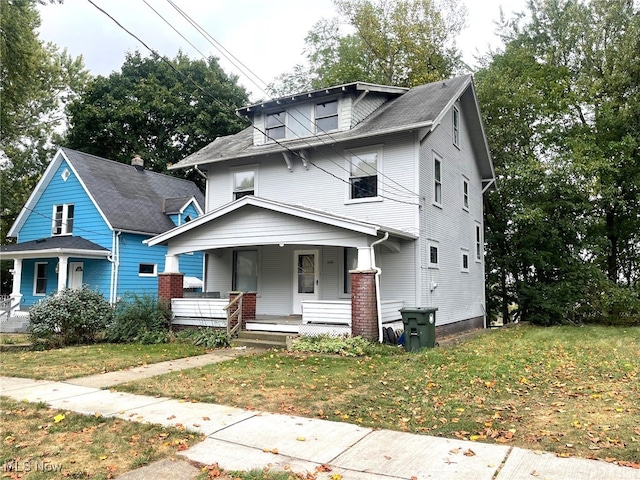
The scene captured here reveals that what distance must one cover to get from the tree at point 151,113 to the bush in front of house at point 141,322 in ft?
68.7

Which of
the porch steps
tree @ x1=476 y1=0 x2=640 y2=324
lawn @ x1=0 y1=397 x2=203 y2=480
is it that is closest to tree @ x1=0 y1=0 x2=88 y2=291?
the porch steps

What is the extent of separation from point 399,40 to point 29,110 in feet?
77.9

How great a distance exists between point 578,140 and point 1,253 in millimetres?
23681

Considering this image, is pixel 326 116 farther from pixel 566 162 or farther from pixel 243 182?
pixel 566 162

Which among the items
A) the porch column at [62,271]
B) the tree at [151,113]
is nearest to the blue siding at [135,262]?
the porch column at [62,271]

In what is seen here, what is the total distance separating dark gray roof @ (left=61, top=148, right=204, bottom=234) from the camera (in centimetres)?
1908

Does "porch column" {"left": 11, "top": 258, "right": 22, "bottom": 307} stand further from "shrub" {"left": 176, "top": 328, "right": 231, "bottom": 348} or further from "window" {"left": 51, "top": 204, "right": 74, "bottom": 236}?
"shrub" {"left": 176, "top": 328, "right": 231, "bottom": 348}

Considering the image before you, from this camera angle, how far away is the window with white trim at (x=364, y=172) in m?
13.9

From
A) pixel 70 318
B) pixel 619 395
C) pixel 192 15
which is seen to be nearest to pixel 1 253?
pixel 70 318

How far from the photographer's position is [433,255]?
14.3 meters

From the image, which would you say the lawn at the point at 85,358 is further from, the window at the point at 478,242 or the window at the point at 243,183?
the window at the point at 478,242

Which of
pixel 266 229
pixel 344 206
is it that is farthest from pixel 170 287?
pixel 344 206

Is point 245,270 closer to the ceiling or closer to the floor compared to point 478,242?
closer to the floor

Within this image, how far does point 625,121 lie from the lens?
20562mm
